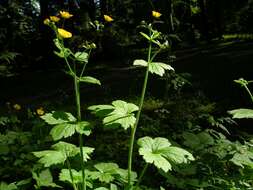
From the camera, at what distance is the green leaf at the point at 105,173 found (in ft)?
7.21

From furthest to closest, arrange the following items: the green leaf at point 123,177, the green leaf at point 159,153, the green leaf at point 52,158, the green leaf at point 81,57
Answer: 1. the green leaf at point 123,177
2. the green leaf at point 52,158
3. the green leaf at point 81,57
4. the green leaf at point 159,153

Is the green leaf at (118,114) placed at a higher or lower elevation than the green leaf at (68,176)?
higher

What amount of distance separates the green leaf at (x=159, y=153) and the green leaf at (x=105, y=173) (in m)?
0.38

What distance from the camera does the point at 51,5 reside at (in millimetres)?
17281

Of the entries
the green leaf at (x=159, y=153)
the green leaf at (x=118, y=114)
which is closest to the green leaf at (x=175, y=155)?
the green leaf at (x=159, y=153)

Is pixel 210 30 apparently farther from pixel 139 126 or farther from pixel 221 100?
pixel 139 126

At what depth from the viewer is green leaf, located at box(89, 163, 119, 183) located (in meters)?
2.20

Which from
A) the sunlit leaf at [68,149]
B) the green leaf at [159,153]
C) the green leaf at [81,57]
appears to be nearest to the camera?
the green leaf at [159,153]

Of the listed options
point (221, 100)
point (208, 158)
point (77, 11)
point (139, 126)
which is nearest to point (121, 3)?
point (77, 11)

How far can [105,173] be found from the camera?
227 cm

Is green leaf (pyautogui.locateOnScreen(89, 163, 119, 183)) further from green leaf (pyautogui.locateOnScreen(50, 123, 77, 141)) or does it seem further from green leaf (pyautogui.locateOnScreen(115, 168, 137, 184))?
green leaf (pyautogui.locateOnScreen(50, 123, 77, 141))

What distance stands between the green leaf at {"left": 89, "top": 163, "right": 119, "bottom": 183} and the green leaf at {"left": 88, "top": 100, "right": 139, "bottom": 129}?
0.46m

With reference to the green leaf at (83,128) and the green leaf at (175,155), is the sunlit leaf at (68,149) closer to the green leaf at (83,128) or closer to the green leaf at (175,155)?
the green leaf at (83,128)

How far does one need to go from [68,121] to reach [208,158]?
125 centimetres
